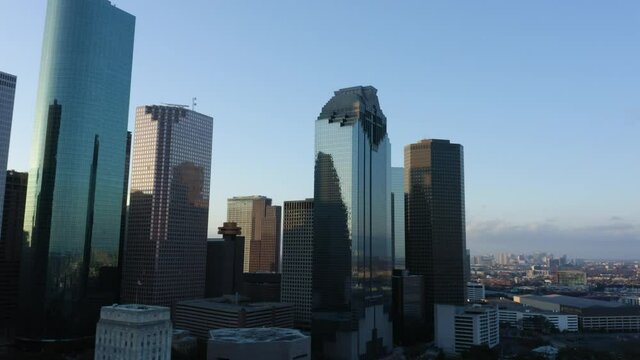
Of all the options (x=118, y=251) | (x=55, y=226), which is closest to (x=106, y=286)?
(x=118, y=251)

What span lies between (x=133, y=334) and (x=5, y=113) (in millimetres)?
93406

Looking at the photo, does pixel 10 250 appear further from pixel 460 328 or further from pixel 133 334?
pixel 460 328

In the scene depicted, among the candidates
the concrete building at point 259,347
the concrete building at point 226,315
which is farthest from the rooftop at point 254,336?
the concrete building at point 226,315

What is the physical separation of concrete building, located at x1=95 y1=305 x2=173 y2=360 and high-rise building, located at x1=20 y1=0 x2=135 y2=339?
196 ft

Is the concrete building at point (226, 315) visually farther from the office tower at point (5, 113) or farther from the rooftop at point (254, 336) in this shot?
the office tower at point (5, 113)

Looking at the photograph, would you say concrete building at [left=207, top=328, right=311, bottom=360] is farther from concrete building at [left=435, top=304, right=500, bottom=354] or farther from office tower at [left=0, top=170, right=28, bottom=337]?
office tower at [left=0, top=170, right=28, bottom=337]

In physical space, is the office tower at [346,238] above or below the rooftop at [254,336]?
above

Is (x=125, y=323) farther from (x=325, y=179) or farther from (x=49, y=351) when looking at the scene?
(x=325, y=179)

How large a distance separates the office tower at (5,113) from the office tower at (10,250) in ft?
105

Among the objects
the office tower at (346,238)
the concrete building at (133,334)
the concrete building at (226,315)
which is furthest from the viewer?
the office tower at (346,238)

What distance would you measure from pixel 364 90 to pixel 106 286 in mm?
113535

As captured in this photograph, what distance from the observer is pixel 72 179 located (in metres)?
179

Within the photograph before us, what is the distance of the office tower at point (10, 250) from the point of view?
185750 millimetres

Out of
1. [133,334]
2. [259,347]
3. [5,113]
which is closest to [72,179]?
[5,113]
